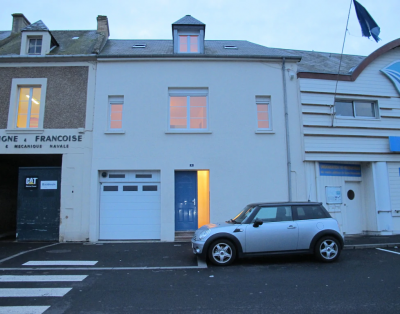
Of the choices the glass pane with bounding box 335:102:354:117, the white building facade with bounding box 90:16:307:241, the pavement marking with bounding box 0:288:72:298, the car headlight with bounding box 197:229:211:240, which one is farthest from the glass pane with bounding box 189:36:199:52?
the pavement marking with bounding box 0:288:72:298

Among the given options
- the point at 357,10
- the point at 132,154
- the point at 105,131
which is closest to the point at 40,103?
the point at 105,131

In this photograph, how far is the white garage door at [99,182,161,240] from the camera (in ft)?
35.6

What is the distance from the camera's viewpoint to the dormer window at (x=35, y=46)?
12.1 m

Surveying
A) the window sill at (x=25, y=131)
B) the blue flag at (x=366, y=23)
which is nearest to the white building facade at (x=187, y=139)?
the window sill at (x=25, y=131)

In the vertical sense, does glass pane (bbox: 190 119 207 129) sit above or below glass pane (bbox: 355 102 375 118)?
below

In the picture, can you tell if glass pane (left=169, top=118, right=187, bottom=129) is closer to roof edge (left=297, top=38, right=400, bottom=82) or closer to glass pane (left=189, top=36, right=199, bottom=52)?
glass pane (left=189, top=36, right=199, bottom=52)

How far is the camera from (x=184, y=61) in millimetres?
11703

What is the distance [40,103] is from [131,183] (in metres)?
4.61

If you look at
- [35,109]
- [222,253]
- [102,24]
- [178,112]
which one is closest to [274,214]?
[222,253]

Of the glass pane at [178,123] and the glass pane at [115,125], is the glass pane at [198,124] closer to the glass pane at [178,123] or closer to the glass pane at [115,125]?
the glass pane at [178,123]

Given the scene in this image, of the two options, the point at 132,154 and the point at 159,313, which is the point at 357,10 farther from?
the point at 159,313

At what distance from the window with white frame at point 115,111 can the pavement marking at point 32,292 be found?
6.98m

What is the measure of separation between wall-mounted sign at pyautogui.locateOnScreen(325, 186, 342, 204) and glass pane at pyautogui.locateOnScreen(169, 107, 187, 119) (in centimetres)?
623

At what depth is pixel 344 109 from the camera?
12.1 m
